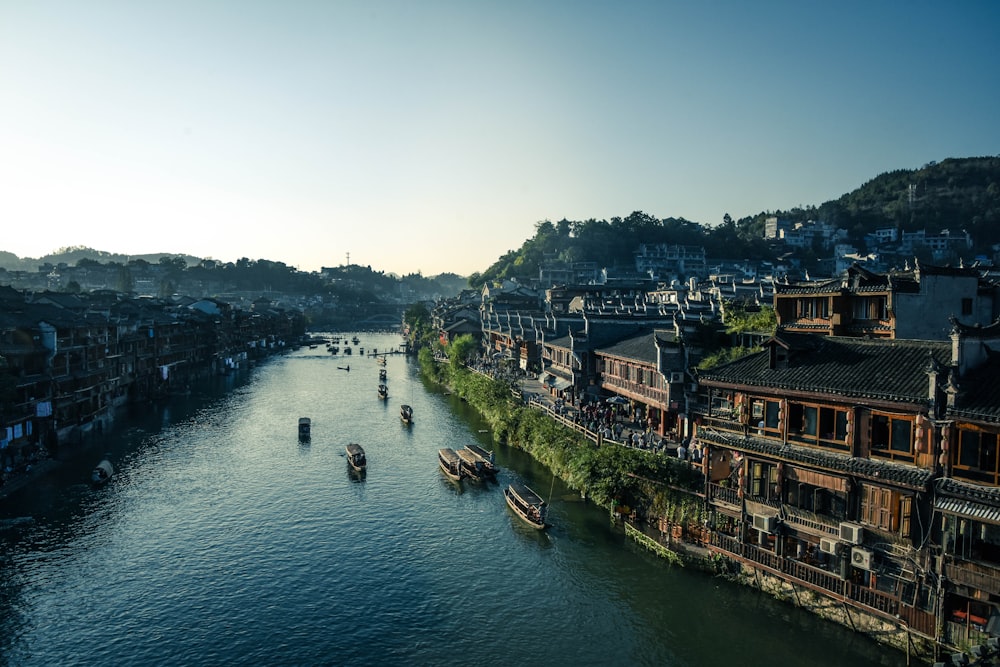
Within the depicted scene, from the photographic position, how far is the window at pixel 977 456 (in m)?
19.8

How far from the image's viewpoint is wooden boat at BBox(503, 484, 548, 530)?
115 feet

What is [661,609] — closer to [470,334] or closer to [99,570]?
[99,570]

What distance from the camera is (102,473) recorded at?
43.8 m

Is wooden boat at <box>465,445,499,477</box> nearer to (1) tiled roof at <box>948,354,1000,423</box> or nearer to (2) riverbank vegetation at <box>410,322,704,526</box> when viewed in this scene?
(2) riverbank vegetation at <box>410,322,704,526</box>

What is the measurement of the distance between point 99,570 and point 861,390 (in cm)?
3471

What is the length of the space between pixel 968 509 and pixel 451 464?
31790mm

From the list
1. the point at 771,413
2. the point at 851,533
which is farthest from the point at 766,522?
the point at 771,413

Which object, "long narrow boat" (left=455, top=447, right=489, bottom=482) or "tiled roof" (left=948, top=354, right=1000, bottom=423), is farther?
"long narrow boat" (left=455, top=447, right=489, bottom=482)

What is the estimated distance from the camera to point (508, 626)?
26000mm

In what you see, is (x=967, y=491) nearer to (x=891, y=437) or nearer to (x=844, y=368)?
(x=891, y=437)

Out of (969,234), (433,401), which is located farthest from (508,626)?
(969,234)

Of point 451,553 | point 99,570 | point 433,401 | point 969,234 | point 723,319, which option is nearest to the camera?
point 99,570

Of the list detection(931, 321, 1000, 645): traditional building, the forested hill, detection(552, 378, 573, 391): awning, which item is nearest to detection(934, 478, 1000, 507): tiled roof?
detection(931, 321, 1000, 645): traditional building

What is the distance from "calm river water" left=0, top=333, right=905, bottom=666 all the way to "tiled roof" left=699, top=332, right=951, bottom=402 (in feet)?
29.2
